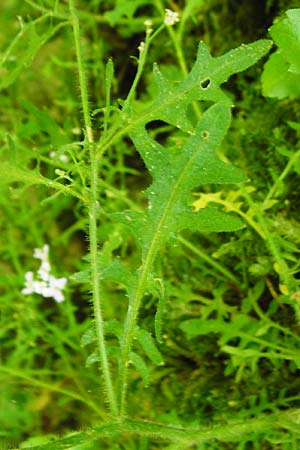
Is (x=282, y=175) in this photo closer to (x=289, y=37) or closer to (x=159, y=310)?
(x=289, y=37)

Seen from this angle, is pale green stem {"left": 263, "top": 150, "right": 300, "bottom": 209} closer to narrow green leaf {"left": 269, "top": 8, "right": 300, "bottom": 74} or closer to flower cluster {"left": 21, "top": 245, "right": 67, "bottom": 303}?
narrow green leaf {"left": 269, "top": 8, "right": 300, "bottom": 74}

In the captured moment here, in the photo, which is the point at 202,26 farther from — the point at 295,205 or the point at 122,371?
the point at 122,371

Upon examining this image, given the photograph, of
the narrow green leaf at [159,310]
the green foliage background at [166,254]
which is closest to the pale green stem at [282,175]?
the green foliage background at [166,254]

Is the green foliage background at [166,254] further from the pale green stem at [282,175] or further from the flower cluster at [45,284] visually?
the flower cluster at [45,284]

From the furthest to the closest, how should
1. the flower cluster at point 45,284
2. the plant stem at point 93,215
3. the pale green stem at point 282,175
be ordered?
the flower cluster at point 45,284 < the pale green stem at point 282,175 < the plant stem at point 93,215

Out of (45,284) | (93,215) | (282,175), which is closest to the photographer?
(93,215)

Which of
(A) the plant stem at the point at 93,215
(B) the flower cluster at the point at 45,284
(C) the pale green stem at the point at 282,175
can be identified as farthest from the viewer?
(B) the flower cluster at the point at 45,284

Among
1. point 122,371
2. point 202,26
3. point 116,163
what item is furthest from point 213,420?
point 202,26

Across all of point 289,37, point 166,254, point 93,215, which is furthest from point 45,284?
point 289,37
